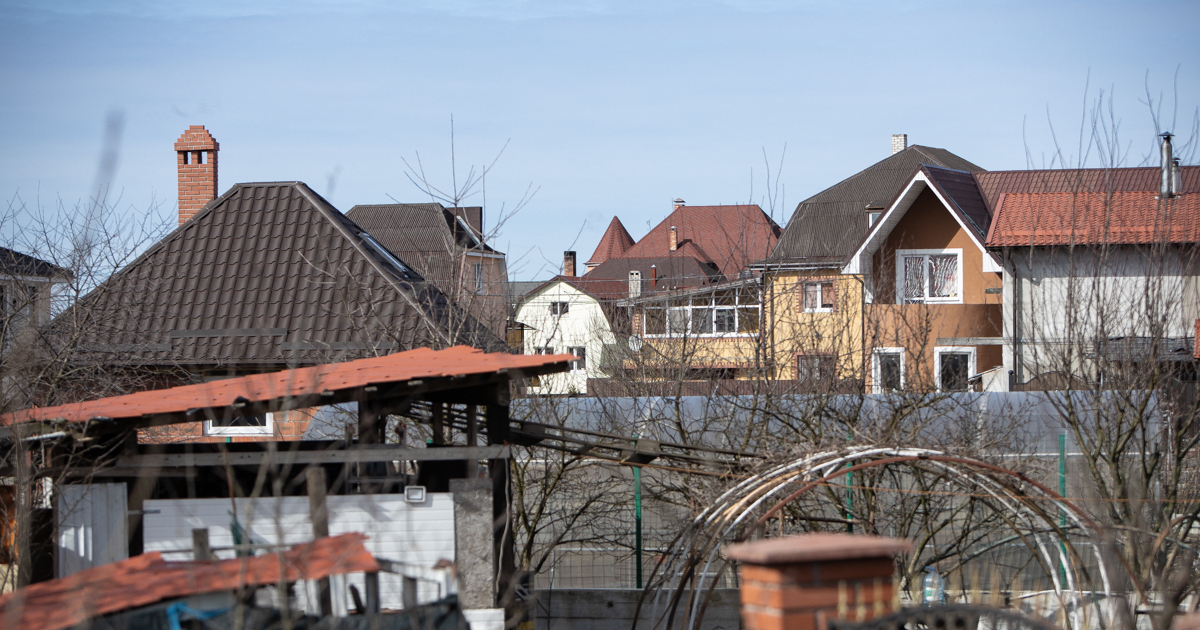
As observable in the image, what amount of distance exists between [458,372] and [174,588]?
228 cm

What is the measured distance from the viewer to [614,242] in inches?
3273

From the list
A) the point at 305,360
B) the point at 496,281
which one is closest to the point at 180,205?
the point at 305,360

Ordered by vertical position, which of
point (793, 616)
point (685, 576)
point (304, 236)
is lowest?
point (685, 576)

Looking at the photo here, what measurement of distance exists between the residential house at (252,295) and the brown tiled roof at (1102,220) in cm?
810

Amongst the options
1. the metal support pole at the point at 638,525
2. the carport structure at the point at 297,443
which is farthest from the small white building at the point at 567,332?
the metal support pole at the point at 638,525

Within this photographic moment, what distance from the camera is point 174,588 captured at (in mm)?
4617

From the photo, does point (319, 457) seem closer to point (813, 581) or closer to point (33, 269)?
point (813, 581)

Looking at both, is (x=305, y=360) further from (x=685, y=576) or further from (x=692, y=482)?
(x=685, y=576)

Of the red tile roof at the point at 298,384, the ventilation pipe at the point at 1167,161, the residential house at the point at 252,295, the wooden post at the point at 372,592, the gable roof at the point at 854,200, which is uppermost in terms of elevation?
the gable roof at the point at 854,200

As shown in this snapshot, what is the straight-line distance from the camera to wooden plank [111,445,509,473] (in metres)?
6.53

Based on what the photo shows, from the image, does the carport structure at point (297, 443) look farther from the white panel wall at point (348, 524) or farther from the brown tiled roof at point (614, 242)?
the brown tiled roof at point (614, 242)

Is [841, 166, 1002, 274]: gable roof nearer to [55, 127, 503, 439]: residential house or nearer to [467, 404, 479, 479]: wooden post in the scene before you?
[55, 127, 503, 439]: residential house

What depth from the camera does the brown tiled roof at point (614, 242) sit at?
83.1 m

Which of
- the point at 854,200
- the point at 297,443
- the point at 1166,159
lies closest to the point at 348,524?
the point at 297,443
